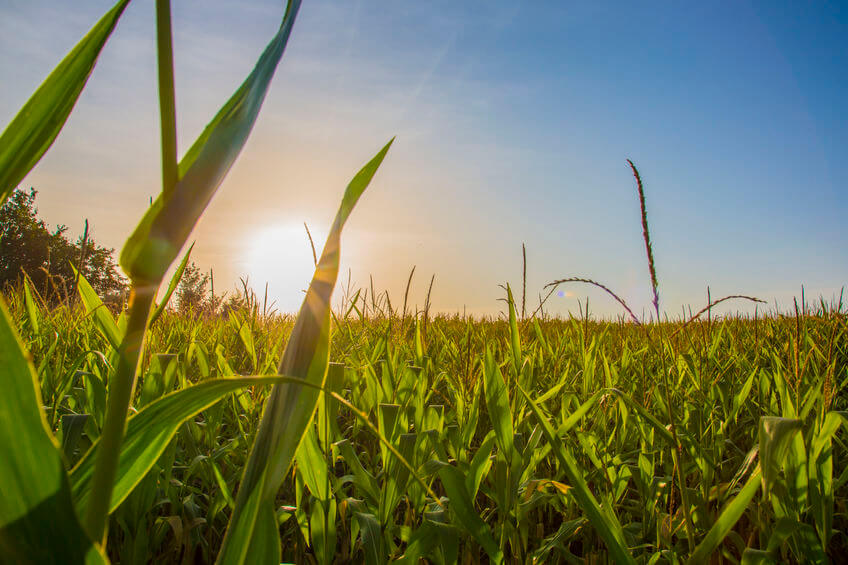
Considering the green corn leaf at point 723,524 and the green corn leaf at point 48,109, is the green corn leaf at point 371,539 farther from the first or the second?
the green corn leaf at point 48,109

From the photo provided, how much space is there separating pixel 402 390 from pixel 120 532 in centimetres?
85

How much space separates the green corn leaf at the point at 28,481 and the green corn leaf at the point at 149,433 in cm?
8

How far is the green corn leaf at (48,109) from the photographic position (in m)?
0.34

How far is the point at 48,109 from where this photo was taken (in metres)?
0.35

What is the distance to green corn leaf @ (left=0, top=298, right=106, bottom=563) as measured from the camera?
11.9 inches

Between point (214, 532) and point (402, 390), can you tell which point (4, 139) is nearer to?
point (214, 532)

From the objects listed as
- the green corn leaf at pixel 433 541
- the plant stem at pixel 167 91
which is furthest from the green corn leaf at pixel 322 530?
the plant stem at pixel 167 91

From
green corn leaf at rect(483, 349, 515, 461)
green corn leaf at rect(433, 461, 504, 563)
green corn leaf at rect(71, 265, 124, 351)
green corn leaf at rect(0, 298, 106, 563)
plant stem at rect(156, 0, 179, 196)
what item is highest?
plant stem at rect(156, 0, 179, 196)

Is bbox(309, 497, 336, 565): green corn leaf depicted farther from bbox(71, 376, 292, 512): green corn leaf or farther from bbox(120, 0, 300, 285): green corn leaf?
bbox(120, 0, 300, 285): green corn leaf

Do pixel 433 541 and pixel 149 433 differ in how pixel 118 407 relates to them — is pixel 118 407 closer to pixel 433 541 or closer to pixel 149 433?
pixel 149 433

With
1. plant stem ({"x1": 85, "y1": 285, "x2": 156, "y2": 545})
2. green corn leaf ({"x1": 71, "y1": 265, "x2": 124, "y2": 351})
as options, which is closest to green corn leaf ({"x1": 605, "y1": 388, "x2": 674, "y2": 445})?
plant stem ({"x1": 85, "y1": 285, "x2": 156, "y2": 545})

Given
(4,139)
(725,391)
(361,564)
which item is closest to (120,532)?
(361,564)

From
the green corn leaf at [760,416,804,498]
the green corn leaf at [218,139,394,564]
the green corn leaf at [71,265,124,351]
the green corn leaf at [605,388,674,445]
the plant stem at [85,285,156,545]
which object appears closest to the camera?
the plant stem at [85,285,156,545]

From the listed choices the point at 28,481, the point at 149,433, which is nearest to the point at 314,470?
the point at 149,433
